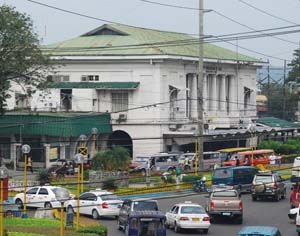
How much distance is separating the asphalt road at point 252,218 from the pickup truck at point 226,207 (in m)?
0.37

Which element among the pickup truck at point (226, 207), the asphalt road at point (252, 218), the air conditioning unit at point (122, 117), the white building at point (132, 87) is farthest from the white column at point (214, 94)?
the pickup truck at point (226, 207)

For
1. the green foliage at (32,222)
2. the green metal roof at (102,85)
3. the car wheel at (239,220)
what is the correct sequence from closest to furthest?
the green foliage at (32,222), the car wheel at (239,220), the green metal roof at (102,85)

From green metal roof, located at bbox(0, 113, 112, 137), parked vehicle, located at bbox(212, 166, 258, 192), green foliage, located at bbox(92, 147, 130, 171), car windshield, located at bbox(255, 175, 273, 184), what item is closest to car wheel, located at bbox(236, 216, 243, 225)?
car windshield, located at bbox(255, 175, 273, 184)

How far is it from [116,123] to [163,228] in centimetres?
4301

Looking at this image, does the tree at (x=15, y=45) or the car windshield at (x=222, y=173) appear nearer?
the car windshield at (x=222, y=173)

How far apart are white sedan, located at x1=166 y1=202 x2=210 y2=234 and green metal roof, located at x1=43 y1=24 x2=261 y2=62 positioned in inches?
1458

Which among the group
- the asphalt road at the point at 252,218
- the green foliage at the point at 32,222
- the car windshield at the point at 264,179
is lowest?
the asphalt road at the point at 252,218

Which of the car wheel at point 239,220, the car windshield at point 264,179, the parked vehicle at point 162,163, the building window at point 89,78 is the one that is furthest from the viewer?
the building window at point 89,78

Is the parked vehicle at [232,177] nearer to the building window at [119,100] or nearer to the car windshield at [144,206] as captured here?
the car windshield at [144,206]

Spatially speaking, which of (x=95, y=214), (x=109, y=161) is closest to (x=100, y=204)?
(x=95, y=214)

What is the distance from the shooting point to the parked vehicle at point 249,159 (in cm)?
6367

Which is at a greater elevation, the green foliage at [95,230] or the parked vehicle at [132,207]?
the parked vehicle at [132,207]

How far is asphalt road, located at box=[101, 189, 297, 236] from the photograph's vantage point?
34747mm

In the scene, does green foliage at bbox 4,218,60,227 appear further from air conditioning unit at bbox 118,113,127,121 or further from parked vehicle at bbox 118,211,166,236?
air conditioning unit at bbox 118,113,127,121
